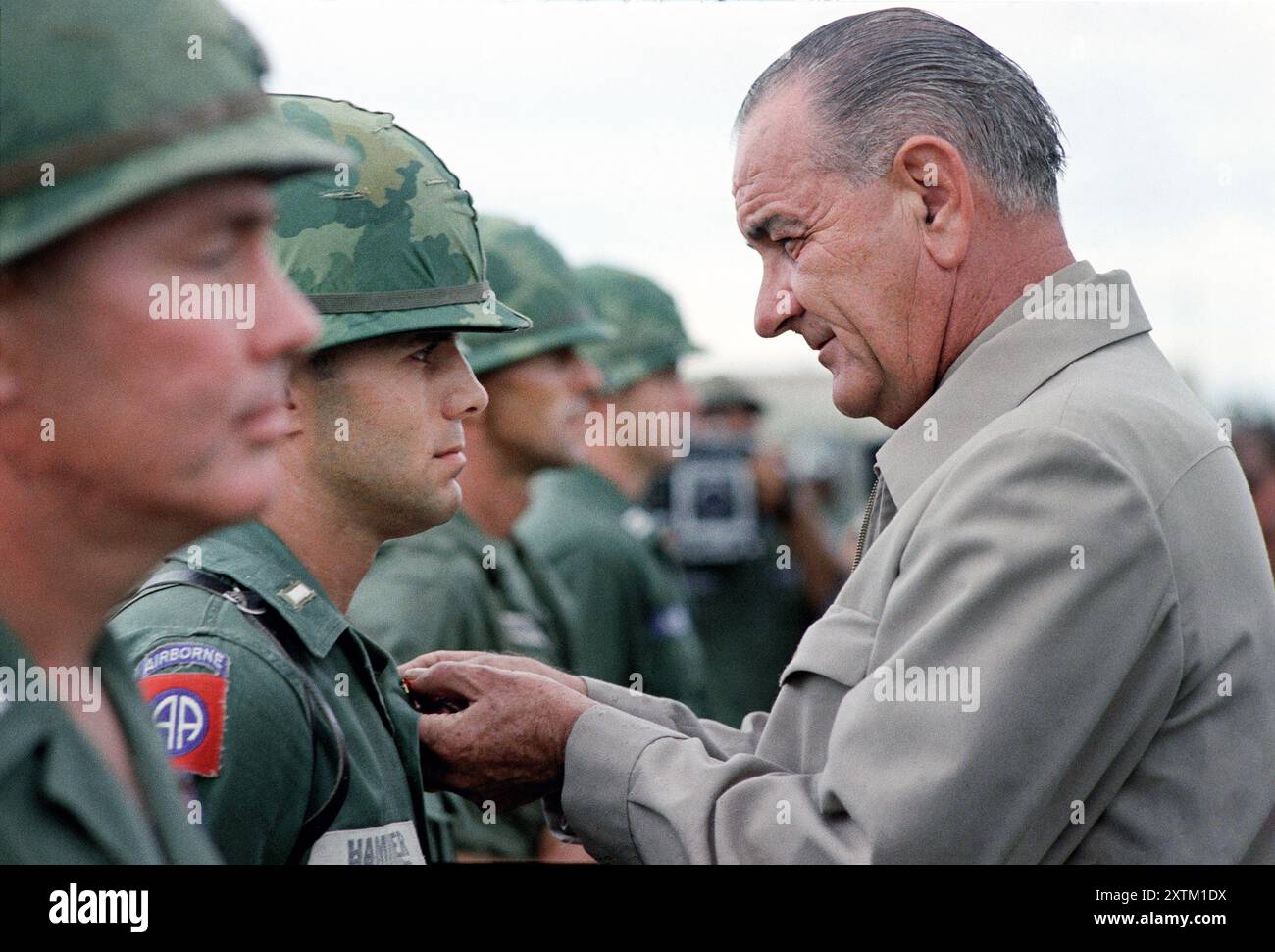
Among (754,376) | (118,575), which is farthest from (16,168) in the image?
(754,376)

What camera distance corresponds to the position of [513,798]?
8.72ft

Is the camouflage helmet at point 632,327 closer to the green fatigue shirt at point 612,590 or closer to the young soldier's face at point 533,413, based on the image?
the green fatigue shirt at point 612,590

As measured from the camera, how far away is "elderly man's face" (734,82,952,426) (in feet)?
8.73

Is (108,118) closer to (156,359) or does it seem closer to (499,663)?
(156,359)

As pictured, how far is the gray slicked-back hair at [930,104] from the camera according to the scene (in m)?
2.65

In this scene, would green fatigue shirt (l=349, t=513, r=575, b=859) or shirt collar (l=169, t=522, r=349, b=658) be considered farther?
green fatigue shirt (l=349, t=513, r=575, b=859)

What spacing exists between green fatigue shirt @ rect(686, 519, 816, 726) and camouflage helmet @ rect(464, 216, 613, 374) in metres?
2.64

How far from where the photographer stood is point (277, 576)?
245 centimetres

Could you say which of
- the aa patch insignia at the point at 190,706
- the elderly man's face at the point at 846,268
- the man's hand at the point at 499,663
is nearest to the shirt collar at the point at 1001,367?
the elderly man's face at the point at 846,268

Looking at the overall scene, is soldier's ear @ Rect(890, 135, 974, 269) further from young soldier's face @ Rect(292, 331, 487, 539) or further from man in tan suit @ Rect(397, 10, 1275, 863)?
young soldier's face @ Rect(292, 331, 487, 539)

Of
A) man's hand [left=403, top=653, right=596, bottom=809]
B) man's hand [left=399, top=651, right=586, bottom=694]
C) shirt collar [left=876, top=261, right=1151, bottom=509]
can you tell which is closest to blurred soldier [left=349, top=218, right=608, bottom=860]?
man's hand [left=399, top=651, right=586, bottom=694]

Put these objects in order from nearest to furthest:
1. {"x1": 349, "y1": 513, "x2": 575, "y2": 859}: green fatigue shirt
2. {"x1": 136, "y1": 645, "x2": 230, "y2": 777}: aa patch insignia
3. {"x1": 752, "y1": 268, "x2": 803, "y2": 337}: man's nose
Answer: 1. {"x1": 136, "y1": 645, "x2": 230, "y2": 777}: aa patch insignia
2. {"x1": 752, "y1": 268, "x2": 803, "y2": 337}: man's nose
3. {"x1": 349, "y1": 513, "x2": 575, "y2": 859}: green fatigue shirt

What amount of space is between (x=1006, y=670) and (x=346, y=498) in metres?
1.23

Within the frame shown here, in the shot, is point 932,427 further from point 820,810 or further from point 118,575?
point 118,575
